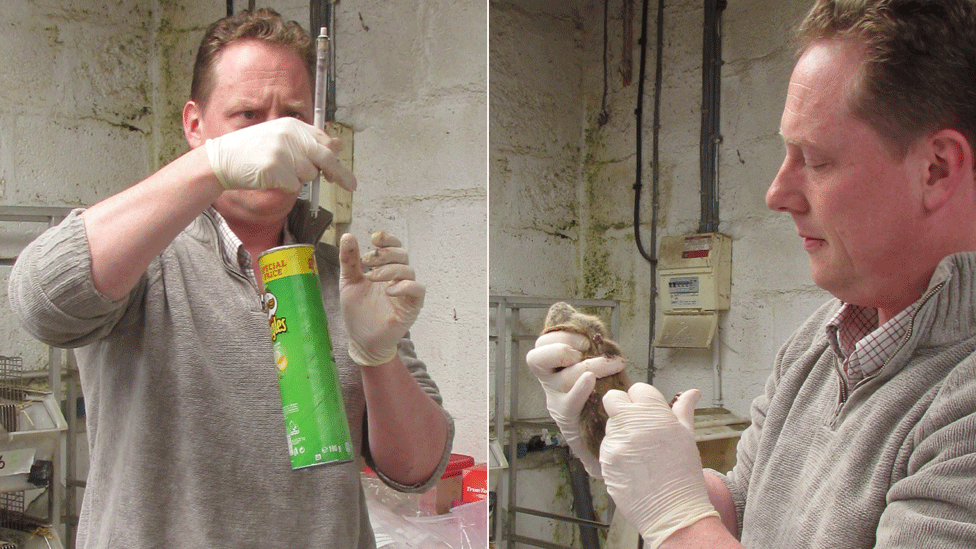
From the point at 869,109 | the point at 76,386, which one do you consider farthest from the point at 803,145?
the point at 76,386

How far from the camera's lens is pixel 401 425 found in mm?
872

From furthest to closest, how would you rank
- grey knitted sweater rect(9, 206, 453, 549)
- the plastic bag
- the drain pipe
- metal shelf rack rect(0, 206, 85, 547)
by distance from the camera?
metal shelf rack rect(0, 206, 85, 547), the drain pipe, the plastic bag, grey knitted sweater rect(9, 206, 453, 549)

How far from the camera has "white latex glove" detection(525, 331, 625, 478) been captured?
0.80 meters

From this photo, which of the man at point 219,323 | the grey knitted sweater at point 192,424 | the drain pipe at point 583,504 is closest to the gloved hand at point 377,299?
the man at point 219,323

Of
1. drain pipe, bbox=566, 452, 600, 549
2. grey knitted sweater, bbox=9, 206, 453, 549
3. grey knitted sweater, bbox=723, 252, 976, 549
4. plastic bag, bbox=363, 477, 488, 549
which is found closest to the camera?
grey knitted sweater, bbox=723, 252, 976, 549

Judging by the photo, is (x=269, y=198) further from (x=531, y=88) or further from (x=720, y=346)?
(x=720, y=346)

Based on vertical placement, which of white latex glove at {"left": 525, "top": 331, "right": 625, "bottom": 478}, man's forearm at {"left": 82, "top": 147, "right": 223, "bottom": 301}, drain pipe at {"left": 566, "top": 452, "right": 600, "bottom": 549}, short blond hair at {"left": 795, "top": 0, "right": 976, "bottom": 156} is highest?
short blond hair at {"left": 795, "top": 0, "right": 976, "bottom": 156}

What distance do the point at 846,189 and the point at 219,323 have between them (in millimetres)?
691

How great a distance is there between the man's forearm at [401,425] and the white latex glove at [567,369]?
0.56ft

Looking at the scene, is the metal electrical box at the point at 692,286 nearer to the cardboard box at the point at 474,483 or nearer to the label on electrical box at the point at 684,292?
the label on electrical box at the point at 684,292

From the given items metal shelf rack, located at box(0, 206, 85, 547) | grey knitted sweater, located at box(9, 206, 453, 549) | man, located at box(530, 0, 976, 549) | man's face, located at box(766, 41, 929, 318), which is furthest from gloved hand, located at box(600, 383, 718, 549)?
metal shelf rack, located at box(0, 206, 85, 547)

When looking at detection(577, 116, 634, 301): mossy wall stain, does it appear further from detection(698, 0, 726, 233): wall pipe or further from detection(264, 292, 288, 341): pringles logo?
detection(264, 292, 288, 341): pringles logo

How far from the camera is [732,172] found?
1.13 metres

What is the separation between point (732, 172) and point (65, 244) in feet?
3.20
